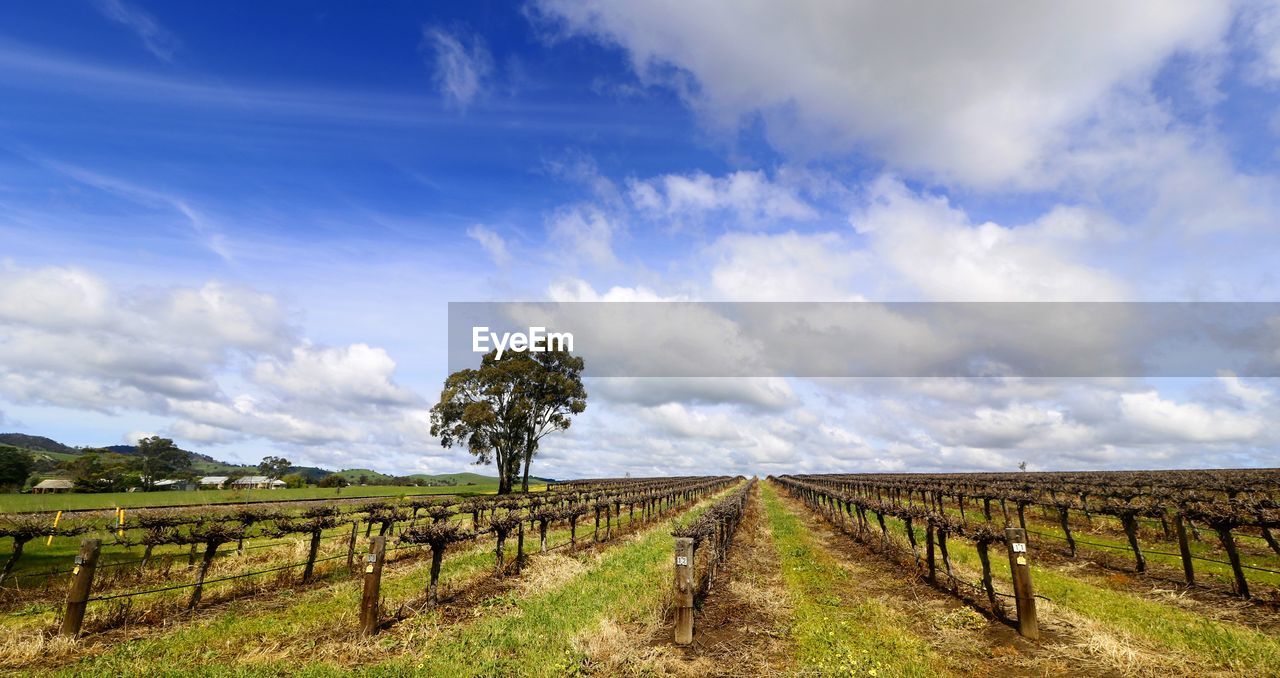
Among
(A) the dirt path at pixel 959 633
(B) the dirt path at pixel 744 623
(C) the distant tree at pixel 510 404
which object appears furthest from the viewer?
(C) the distant tree at pixel 510 404

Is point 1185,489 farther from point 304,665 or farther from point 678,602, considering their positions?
point 304,665

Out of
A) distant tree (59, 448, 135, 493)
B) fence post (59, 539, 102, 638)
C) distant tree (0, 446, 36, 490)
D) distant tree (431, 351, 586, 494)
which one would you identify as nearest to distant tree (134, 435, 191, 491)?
distant tree (59, 448, 135, 493)

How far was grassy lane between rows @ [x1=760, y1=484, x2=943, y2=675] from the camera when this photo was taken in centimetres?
912

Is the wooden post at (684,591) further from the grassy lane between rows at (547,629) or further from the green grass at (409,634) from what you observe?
the green grass at (409,634)

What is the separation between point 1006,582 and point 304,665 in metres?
16.4

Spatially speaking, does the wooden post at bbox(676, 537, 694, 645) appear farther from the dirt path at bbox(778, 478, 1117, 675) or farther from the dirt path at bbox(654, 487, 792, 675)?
the dirt path at bbox(778, 478, 1117, 675)

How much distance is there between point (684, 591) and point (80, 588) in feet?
38.1

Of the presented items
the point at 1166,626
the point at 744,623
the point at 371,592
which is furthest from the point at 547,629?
the point at 1166,626

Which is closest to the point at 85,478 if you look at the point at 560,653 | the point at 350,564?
the point at 350,564

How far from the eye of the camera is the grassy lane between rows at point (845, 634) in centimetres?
912

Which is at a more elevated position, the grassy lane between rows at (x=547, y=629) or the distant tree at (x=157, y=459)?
the distant tree at (x=157, y=459)

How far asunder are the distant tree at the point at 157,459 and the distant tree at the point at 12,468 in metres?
19.0

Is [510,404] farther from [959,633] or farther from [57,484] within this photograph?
[57,484]

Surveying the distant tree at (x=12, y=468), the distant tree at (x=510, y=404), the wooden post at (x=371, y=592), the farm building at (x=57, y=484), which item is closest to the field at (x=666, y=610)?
the wooden post at (x=371, y=592)
